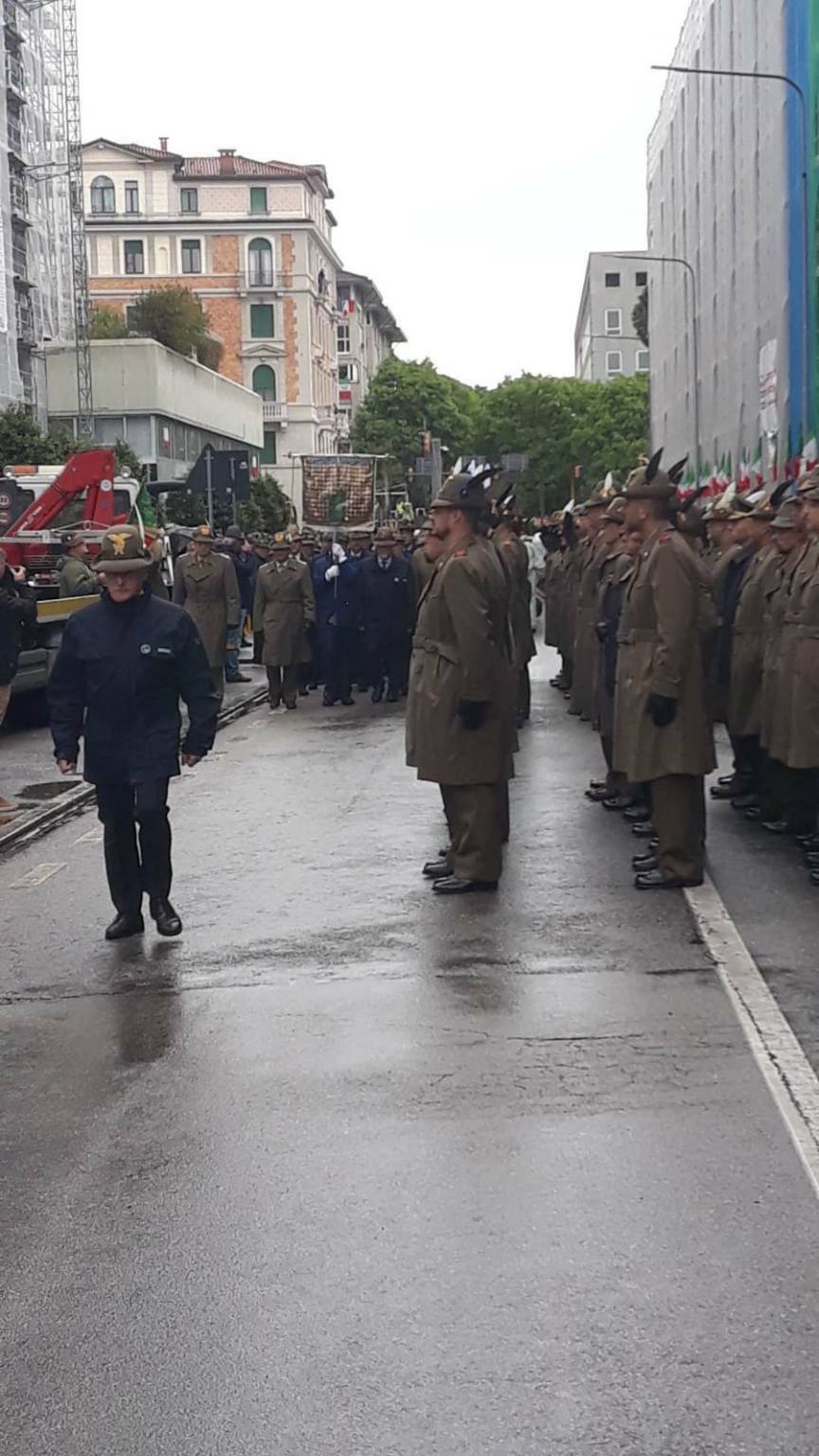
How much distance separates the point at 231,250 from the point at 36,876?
293ft

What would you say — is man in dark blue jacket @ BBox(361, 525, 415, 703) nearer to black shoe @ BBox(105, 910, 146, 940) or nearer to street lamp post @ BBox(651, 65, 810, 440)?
street lamp post @ BBox(651, 65, 810, 440)

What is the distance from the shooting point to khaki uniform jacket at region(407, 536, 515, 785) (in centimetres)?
890

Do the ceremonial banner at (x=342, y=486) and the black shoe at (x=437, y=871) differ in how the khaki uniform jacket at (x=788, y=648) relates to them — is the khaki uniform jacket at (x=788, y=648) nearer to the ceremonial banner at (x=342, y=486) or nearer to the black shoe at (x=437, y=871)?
the black shoe at (x=437, y=871)

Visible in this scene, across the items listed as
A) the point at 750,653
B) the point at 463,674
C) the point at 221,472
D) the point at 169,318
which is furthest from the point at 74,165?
the point at 463,674

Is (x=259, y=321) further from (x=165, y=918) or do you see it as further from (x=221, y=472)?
(x=165, y=918)

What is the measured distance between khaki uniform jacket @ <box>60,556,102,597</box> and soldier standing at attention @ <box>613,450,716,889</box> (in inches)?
424

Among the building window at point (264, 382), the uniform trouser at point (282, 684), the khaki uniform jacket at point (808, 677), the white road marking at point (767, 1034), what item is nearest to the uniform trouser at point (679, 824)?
the white road marking at point (767, 1034)

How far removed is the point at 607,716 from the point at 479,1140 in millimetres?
6098

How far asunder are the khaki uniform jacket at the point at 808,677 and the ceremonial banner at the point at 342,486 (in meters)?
38.3

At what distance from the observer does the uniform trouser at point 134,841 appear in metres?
8.38

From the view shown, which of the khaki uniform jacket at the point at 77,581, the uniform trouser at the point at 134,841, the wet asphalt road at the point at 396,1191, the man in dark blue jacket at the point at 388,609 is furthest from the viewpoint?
the man in dark blue jacket at the point at 388,609

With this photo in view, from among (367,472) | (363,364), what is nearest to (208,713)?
(367,472)

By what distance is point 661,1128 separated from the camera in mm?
5520

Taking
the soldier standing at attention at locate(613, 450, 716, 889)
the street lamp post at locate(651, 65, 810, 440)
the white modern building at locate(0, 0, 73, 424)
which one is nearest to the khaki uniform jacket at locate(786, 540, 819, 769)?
the soldier standing at attention at locate(613, 450, 716, 889)
